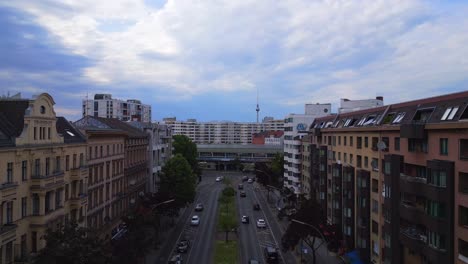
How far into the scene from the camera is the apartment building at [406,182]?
35.8 m

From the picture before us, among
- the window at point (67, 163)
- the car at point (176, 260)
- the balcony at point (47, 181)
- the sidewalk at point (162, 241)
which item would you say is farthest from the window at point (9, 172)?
the car at point (176, 260)

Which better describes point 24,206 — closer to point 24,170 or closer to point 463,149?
point 24,170

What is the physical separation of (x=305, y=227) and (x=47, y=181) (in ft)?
106

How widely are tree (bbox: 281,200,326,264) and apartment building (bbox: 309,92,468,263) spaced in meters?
4.94

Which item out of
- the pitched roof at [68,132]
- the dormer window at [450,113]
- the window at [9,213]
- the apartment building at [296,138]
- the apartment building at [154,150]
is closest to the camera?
the dormer window at [450,113]

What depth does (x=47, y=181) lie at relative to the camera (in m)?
43.7

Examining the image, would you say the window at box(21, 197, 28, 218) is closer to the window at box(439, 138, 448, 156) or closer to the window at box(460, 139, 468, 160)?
the window at box(439, 138, 448, 156)

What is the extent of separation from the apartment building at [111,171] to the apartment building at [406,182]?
33653mm

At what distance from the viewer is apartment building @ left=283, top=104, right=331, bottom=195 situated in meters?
113

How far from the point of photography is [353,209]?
209 ft

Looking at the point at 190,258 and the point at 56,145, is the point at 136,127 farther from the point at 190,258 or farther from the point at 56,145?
the point at 56,145

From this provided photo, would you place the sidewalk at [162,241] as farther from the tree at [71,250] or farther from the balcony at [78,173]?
the tree at [71,250]

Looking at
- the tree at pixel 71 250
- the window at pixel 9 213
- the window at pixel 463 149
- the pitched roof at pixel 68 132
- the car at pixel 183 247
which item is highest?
the pitched roof at pixel 68 132

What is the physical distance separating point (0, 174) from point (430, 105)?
37074 mm
